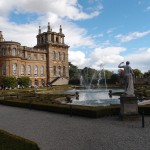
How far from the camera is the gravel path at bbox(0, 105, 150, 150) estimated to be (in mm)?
8430

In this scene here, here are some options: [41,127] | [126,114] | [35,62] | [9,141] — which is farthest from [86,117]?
[35,62]

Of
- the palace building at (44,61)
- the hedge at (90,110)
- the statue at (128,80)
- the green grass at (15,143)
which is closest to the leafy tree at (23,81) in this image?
the palace building at (44,61)

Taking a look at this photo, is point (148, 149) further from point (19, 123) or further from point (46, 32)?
point (46, 32)

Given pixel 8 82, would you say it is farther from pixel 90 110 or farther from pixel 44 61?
pixel 90 110

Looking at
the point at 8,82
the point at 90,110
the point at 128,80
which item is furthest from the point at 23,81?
the point at 128,80

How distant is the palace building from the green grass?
4741 centimetres

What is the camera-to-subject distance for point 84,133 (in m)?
10.3

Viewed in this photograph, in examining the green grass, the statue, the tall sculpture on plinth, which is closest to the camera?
the green grass

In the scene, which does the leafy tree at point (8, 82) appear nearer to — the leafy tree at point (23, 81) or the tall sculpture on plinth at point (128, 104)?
the leafy tree at point (23, 81)

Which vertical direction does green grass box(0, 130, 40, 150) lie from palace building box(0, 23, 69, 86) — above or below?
below

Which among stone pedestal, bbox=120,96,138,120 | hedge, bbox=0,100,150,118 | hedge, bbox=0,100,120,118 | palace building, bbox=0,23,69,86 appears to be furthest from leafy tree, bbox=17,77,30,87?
stone pedestal, bbox=120,96,138,120

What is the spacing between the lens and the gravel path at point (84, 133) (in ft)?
27.7

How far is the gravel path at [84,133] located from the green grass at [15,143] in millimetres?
1202

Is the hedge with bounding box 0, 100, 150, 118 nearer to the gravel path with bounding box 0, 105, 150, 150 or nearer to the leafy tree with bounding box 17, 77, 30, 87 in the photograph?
the gravel path with bounding box 0, 105, 150, 150
